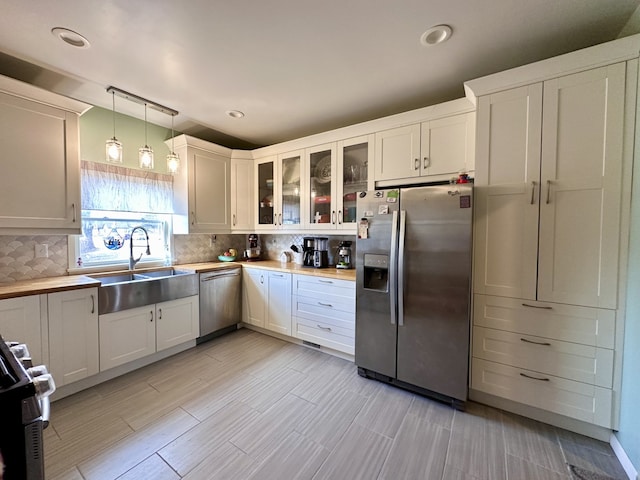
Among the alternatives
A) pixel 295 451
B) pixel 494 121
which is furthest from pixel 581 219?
pixel 295 451

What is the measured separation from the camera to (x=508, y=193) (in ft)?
5.92

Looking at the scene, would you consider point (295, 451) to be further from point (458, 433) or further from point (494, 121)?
point (494, 121)

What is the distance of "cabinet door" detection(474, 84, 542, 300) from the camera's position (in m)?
1.73

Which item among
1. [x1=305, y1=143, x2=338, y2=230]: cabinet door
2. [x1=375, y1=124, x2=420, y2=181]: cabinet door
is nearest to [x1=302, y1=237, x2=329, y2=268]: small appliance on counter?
[x1=305, y1=143, x2=338, y2=230]: cabinet door

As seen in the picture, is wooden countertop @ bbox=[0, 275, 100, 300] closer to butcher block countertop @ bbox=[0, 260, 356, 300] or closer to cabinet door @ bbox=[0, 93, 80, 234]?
butcher block countertop @ bbox=[0, 260, 356, 300]

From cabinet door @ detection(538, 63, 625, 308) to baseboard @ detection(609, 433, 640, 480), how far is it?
79 centimetres

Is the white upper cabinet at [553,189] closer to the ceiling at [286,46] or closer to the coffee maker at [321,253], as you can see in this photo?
the ceiling at [286,46]

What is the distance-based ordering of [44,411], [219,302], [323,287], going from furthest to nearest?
1. [219,302]
2. [323,287]
3. [44,411]

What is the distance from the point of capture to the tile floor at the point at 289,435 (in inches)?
56.9

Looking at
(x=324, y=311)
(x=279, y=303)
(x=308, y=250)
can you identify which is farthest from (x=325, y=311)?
(x=308, y=250)

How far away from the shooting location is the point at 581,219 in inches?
63.2

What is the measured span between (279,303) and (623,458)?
2687 millimetres

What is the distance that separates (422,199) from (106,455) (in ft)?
8.44

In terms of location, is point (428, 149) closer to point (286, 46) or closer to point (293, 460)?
point (286, 46)
